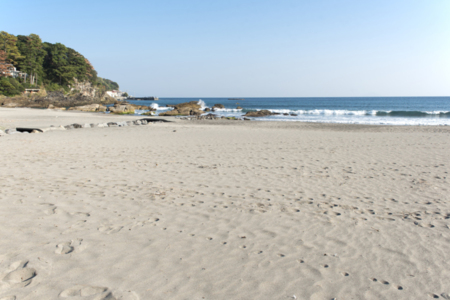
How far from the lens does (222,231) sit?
364 centimetres

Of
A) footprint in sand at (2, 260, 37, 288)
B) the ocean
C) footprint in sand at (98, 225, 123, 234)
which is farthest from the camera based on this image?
the ocean

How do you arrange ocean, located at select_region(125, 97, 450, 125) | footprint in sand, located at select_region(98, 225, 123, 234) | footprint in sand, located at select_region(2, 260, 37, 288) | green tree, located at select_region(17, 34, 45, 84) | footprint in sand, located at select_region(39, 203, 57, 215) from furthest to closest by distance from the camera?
green tree, located at select_region(17, 34, 45, 84), ocean, located at select_region(125, 97, 450, 125), footprint in sand, located at select_region(39, 203, 57, 215), footprint in sand, located at select_region(98, 225, 123, 234), footprint in sand, located at select_region(2, 260, 37, 288)

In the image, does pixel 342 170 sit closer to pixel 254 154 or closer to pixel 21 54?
pixel 254 154

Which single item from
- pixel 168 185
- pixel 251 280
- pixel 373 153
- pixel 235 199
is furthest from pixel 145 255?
pixel 373 153

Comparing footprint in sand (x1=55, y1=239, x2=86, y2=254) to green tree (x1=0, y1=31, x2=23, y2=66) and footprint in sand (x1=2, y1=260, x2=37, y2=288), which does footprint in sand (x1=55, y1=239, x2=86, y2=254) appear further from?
green tree (x1=0, y1=31, x2=23, y2=66)

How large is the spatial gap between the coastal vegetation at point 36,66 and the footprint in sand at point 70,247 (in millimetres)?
58350

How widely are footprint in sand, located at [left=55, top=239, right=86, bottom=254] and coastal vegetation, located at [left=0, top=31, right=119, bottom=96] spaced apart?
5835cm

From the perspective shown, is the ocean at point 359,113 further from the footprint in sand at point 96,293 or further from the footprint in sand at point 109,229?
the footprint in sand at point 96,293

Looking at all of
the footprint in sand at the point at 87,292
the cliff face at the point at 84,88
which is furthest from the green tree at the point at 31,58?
the footprint in sand at the point at 87,292

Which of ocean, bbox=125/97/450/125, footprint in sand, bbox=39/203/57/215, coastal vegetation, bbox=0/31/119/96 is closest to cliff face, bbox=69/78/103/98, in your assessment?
coastal vegetation, bbox=0/31/119/96

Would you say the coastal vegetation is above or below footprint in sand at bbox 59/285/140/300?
above

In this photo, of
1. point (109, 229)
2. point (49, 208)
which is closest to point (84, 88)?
point (49, 208)

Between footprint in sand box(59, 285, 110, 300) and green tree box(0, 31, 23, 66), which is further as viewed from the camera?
green tree box(0, 31, 23, 66)

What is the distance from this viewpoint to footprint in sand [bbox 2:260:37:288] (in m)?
2.51
